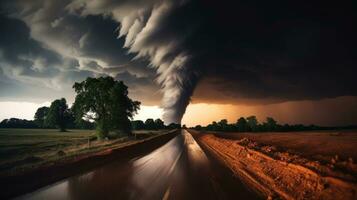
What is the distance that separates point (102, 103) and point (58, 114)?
55321mm

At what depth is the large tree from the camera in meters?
46.6

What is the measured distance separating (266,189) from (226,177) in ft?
8.52

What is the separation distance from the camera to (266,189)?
30.7 ft

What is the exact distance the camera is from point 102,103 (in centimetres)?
4819

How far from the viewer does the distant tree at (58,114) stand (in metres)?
91.6

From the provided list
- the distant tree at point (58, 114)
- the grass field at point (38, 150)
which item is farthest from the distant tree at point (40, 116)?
the grass field at point (38, 150)

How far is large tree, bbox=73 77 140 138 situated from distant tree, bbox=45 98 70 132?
5149 centimetres

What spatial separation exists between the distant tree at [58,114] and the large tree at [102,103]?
51495mm

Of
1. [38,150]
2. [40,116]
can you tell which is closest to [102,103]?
[38,150]

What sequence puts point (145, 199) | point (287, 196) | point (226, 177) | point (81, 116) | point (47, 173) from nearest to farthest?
1. point (145, 199)
2. point (287, 196)
3. point (226, 177)
4. point (47, 173)
5. point (81, 116)

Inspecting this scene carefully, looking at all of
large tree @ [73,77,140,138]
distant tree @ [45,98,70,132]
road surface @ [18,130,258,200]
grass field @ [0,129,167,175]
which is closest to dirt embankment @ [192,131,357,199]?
road surface @ [18,130,258,200]

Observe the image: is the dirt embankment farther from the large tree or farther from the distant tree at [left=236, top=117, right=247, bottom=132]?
the distant tree at [left=236, top=117, right=247, bottom=132]

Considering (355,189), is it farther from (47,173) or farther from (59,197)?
(47,173)

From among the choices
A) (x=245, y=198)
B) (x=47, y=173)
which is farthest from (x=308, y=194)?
(x=47, y=173)
